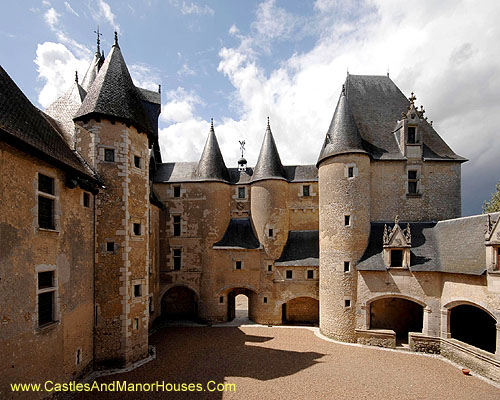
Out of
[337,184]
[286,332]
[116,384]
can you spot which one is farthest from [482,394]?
[116,384]

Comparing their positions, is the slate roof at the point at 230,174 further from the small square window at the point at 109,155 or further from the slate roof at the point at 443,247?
the small square window at the point at 109,155

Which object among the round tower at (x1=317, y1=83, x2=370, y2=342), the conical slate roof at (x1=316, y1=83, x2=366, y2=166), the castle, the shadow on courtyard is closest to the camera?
the castle

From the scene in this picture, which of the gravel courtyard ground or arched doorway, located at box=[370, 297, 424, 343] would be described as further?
arched doorway, located at box=[370, 297, 424, 343]

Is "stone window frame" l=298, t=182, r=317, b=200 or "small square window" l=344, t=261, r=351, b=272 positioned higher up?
"stone window frame" l=298, t=182, r=317, b=200

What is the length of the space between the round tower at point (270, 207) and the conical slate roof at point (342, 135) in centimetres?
391

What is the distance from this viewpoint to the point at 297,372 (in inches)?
479

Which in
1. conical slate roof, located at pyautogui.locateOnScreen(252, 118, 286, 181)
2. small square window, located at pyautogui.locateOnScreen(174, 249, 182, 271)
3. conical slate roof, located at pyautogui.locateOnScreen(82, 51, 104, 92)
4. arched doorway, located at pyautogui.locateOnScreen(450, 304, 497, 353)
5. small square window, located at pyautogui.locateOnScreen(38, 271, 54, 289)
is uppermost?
conical slate roof, located at pyautogui.locateOnScreen(82, 51, 104, 92)

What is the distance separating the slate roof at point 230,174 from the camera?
70.3ft

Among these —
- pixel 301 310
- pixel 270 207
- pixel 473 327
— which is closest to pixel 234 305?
pixel 301 310

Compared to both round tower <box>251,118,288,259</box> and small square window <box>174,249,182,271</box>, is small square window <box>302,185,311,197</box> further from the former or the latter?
small square window <box>174,249,182,271</box>

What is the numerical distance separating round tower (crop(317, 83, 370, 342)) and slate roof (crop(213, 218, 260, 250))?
5.38 metres

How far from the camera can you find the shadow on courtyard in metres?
11.3

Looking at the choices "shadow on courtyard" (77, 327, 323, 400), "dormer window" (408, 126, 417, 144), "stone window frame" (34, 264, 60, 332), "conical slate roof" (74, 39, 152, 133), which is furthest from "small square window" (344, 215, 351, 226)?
"stone window frame" (34, 264, 60, 332)

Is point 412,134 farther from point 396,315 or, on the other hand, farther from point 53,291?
point 53,291
